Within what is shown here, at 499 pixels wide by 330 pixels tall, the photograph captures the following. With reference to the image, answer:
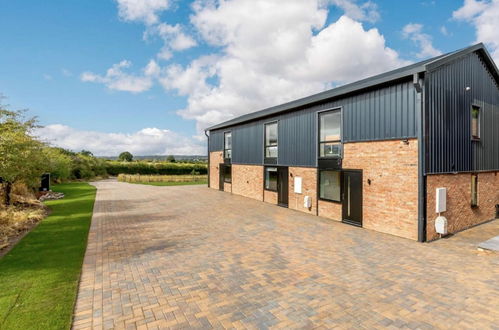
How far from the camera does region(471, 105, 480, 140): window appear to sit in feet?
33.2

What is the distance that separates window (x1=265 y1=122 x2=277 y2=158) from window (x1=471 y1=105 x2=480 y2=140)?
8.96m

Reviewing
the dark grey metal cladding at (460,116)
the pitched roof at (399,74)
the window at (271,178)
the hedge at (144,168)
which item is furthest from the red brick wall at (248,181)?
the hedge at (144,168)

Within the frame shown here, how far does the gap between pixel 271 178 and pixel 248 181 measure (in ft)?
9.39

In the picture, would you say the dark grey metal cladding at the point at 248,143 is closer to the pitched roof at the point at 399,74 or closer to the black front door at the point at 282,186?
the black front door at the point at 282,186

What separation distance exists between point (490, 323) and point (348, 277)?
85.6 inches

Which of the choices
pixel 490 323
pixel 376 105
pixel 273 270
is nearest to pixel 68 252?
pixel 273 270

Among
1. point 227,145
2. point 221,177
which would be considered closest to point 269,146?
point 227,145

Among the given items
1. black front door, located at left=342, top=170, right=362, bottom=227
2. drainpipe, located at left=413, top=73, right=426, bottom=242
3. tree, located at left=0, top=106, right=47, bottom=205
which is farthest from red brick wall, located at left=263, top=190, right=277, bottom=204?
tree, located at left=0, top=106, right=47, bottom=205

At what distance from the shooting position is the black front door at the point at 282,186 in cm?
1417

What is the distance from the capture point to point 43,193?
60.1 feet

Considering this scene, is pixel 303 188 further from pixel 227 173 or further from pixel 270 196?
pixel 227 173

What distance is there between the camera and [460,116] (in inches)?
369

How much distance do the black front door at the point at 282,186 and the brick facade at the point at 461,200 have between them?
706 centimetres

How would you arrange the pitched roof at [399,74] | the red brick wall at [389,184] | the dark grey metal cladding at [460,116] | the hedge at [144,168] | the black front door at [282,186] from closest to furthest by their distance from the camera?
the pitched roof at [399,74] → the red brick wall at [389,184] → the dark grey metal cladding at [460,116] → the black front door at [282,186] → the hedge at [144,168]
